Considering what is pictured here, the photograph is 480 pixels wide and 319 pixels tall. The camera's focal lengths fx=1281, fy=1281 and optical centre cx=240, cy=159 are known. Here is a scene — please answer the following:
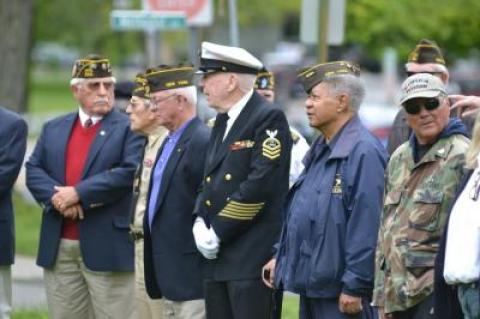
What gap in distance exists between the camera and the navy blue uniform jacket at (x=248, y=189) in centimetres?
772

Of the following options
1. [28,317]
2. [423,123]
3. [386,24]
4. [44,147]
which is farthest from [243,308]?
[386,24]

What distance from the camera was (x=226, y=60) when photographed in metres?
7.95

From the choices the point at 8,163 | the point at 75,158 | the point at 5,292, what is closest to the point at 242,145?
the point at 75,158

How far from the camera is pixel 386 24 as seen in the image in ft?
83.7

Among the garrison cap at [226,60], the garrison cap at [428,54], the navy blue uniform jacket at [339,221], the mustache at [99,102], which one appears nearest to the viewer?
the navy blue uniform jacket at [339,221]

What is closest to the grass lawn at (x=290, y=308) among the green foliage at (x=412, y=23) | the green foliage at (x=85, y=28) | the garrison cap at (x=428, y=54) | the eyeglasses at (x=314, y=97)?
the garrison cap at (x=428, y=54)

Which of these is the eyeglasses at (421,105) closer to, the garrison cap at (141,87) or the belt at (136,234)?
the garrison cap at (141,87)

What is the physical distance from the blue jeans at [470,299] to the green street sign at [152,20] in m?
7.55

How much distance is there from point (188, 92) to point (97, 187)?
1.09 meters

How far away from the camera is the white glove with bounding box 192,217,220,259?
307 inches

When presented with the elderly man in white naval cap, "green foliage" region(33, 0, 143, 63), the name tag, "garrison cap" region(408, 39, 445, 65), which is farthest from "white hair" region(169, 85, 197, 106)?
"green foliage" region(33, 0, 143, 63)

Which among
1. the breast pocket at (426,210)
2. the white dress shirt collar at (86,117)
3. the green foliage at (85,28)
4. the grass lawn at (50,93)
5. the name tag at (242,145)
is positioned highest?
the name tag at (242,145)

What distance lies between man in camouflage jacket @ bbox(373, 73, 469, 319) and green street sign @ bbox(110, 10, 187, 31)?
21.7 ft

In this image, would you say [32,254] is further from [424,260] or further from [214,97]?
[424,260]
